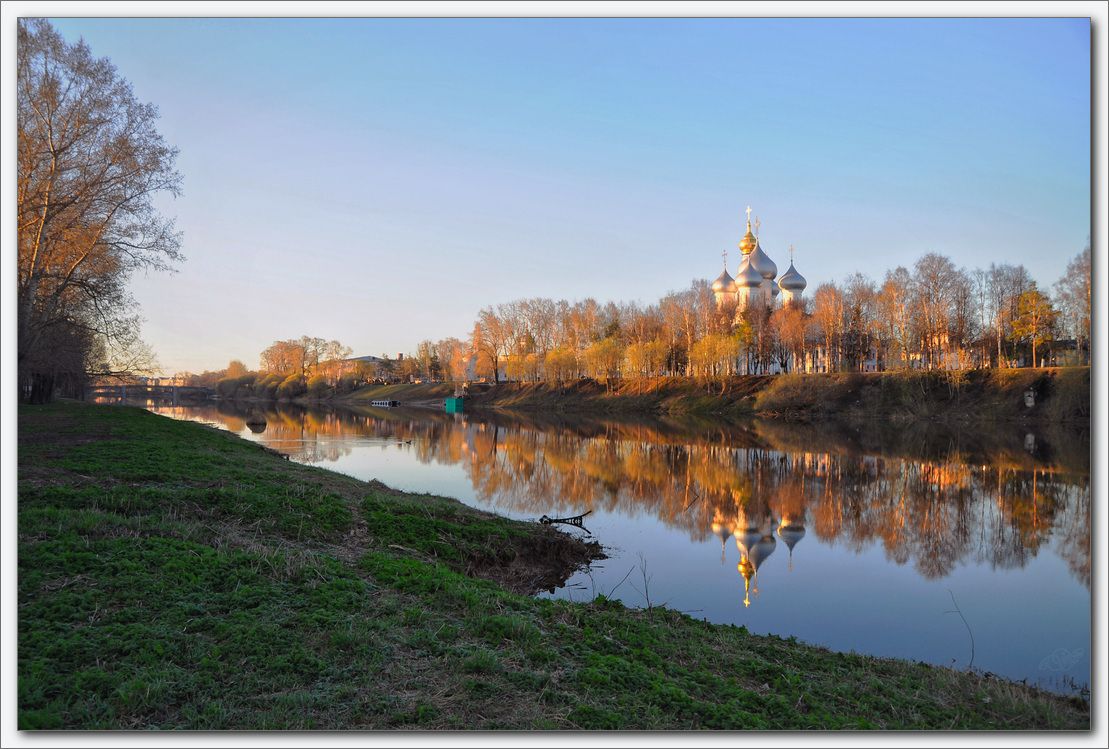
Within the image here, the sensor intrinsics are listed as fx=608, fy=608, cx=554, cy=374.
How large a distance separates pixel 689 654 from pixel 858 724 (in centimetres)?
144

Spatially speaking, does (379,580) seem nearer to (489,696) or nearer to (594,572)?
(489,696)

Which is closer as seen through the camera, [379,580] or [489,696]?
[489,696]

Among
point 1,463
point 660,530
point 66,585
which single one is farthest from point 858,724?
point 660,530

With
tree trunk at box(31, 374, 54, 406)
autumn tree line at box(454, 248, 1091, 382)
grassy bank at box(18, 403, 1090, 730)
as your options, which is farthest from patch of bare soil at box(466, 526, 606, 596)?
tree trunk at box(31, 374, 54, 406)

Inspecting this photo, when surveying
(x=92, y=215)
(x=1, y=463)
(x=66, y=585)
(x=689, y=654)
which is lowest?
(x=689, y=654)

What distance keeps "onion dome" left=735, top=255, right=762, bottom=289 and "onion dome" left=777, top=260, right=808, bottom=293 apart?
2609 mm

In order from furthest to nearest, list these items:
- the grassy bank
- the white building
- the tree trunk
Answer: the white building
the tree trunk
the grassy bank

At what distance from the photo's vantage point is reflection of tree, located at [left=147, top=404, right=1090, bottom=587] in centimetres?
1130

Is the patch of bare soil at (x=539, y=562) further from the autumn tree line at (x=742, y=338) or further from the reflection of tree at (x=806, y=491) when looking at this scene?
the autumn tree line at (x=742, y=338)

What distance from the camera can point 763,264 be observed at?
6869cm

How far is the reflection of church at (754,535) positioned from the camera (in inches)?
372

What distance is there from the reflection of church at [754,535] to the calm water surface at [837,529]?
0.17 ft

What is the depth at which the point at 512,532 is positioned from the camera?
10.1 meters

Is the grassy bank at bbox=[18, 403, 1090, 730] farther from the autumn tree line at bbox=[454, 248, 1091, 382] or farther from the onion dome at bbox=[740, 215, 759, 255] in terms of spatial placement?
the onion dome at bbox=[740, 215, 759, 255]
